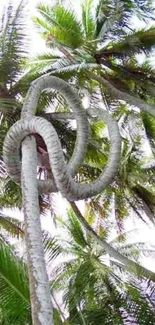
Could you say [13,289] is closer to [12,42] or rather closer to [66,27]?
[12,42]

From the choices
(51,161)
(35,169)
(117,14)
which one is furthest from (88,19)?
(51,161)

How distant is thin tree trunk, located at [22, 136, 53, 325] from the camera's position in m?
3.49

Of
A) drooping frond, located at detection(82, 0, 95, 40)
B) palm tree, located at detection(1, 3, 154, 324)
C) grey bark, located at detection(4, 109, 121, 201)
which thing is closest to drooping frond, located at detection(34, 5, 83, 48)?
drooping frond, located at detection(82, 0, 95, 40)

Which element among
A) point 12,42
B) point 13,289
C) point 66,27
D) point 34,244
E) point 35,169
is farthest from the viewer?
point 66,27

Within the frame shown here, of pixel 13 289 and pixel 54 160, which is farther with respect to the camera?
pixel 13 289

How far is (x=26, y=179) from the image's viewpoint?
4.30 metres

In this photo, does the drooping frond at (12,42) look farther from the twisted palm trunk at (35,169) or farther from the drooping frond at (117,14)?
the drooping frond at (117,14)

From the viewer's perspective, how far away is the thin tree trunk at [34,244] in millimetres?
3490

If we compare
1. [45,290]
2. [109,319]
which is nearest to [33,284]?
[45,290]

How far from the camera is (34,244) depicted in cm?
387

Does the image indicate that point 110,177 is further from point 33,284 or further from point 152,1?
point 152,1

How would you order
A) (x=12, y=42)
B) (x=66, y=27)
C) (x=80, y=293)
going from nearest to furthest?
(x=12, y=42) → (x=80, y=293) → (x=66, y=27)

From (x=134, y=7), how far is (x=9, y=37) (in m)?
2.97

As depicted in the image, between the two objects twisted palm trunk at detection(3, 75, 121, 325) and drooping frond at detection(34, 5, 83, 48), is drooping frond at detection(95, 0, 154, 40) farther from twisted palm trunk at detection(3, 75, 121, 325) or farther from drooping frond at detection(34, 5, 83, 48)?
twisted palm trunk at detection(3, 75, 121, 325)
